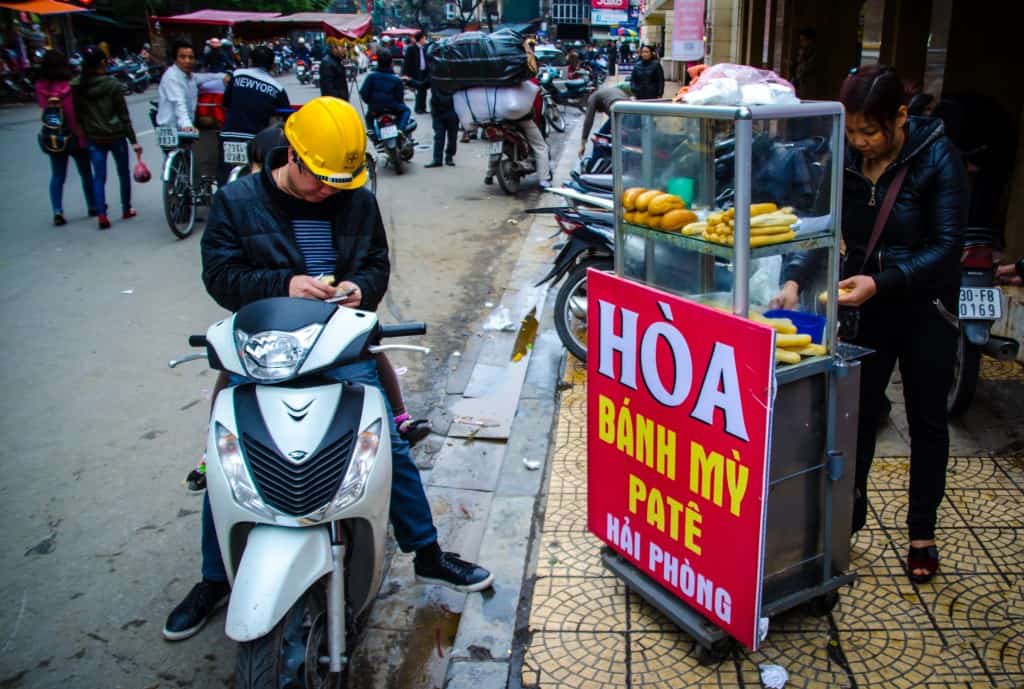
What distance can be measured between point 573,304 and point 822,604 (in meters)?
2.86

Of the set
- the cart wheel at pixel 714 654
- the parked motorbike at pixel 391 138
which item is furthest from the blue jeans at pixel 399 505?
the parked motorbike at pixel 391 138


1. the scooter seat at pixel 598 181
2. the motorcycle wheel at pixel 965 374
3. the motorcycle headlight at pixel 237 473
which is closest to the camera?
the motorcycle headlight at pixel 237 473

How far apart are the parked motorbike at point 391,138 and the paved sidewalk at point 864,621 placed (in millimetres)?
9014

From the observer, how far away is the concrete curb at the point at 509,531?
112 inches

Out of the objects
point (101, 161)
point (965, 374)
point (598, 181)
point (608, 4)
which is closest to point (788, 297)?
point (965, 374)

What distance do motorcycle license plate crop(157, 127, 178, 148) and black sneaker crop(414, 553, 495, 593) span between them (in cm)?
681

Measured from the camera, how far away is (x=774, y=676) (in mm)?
2633

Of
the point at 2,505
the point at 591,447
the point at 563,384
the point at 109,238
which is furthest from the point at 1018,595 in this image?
the point at 109,238

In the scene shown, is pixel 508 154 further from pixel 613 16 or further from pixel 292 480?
pixel 613 16

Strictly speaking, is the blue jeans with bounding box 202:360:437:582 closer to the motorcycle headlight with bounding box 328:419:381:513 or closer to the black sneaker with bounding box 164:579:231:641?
the black sneaker with bounding box 164:579:231:641

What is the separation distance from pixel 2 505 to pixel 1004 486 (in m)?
4.34

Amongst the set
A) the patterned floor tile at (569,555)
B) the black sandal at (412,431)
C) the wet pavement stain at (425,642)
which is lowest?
the wet pavement stain at (425,642)

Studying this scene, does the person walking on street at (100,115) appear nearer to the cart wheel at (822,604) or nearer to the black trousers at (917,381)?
the black trousers at (917,381)

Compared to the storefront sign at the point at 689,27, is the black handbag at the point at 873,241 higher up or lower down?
lower down
